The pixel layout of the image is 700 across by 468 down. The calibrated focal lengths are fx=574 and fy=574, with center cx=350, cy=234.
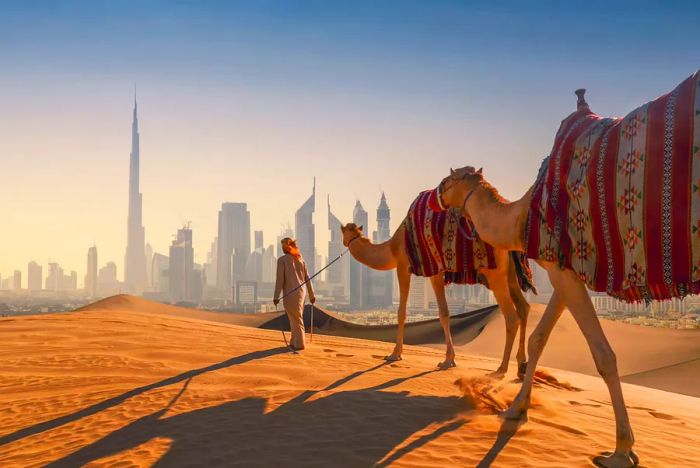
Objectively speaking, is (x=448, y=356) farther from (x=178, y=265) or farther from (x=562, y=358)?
(x=178, y=265)

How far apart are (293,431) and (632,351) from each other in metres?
19.7

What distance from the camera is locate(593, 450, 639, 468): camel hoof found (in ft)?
14.1

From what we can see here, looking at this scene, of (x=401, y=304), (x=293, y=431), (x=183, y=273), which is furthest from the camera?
(x=183, y=273)

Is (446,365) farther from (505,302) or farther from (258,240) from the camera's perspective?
(258,240)

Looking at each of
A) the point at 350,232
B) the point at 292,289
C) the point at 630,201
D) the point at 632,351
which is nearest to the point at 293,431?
the point at 630,201

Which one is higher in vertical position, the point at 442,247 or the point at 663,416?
the point at 442,247

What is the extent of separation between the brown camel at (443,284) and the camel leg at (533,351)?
6.62 feet

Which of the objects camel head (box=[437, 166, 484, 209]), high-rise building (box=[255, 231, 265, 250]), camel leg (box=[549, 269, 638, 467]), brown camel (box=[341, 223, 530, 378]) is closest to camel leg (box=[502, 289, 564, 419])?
camel leg (box=[549, 269, 638, 467])

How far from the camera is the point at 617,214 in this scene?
409cm

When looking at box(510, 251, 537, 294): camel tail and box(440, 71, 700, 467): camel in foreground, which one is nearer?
box(440, 71, 700, 467): camel in foreground

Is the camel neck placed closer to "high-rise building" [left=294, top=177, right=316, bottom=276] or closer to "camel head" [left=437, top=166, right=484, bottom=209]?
"camel head" [left=437, top=166, right=484, bottom=209]

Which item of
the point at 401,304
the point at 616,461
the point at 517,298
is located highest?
the point at 517,298

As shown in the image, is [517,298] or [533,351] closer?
[533,351]

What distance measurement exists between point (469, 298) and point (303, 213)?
184ft
